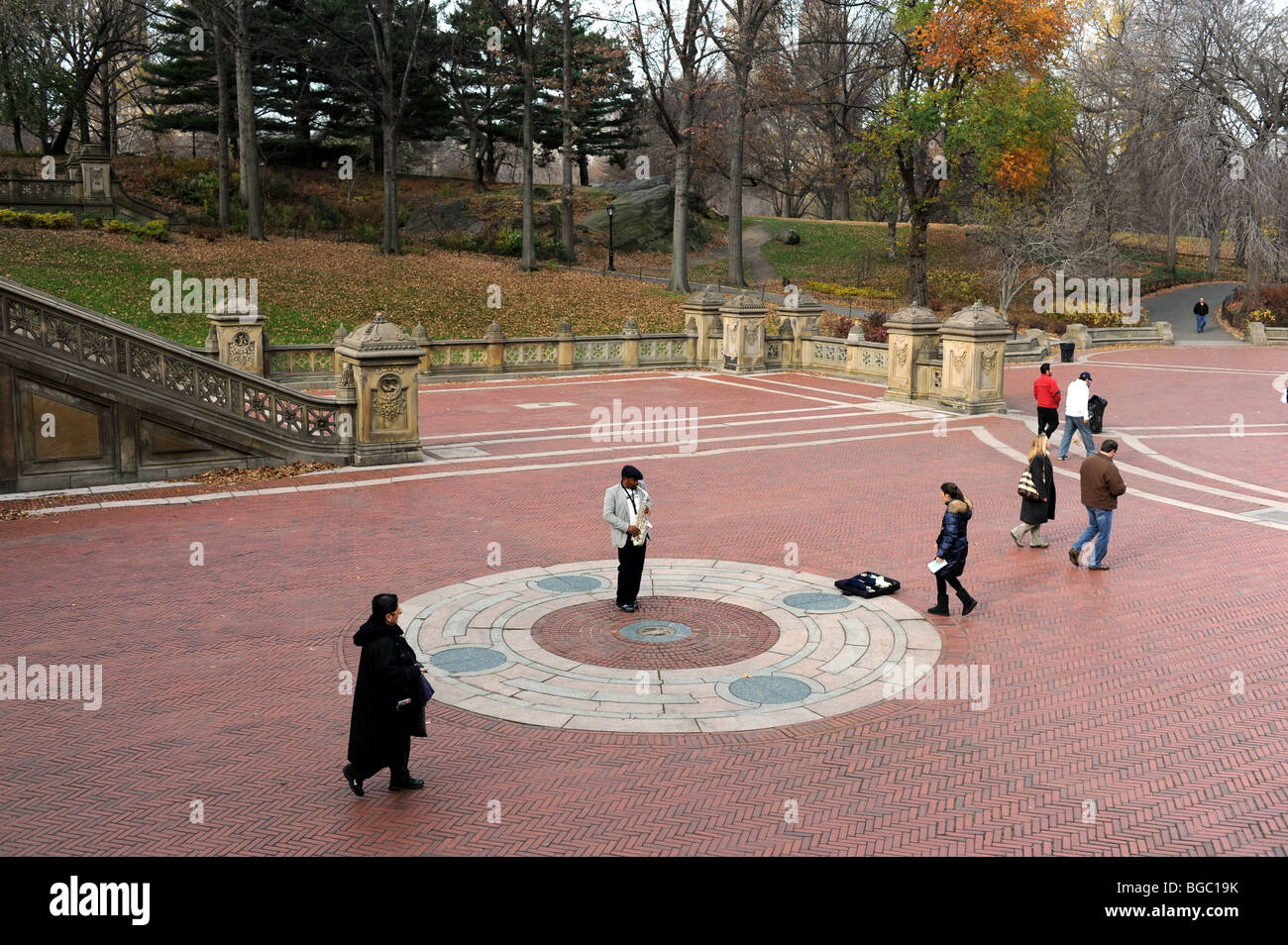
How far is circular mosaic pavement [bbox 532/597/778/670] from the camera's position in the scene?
35.5ft

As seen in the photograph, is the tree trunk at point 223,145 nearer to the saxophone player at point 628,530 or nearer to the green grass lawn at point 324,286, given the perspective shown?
the green grass lawn at point 324,286

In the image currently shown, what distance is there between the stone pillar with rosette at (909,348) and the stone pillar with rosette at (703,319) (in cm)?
766

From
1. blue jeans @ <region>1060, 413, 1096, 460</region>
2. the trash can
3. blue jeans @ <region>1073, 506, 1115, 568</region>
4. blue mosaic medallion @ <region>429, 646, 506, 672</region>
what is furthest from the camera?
the trash can

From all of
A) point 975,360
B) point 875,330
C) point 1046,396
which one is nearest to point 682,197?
point 875,330

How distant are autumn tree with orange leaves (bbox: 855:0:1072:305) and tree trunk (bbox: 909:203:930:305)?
0.14 feet

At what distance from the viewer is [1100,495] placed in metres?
13.6

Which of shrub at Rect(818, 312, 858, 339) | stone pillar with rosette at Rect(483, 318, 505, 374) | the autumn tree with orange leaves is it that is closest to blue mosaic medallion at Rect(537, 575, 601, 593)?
stone pillar with rosette at Rect(483, 318, 505, 374)

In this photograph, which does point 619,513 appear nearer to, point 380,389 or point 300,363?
point 380,389

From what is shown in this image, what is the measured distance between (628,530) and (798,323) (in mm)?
24495

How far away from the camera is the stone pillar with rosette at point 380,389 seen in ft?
65.3

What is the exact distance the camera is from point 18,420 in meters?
17.2

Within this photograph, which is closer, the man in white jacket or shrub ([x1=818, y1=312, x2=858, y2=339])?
the man in white jacket
